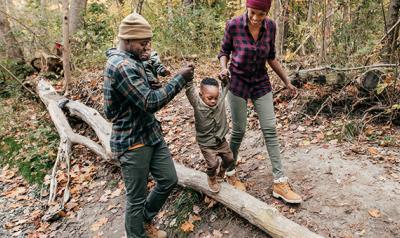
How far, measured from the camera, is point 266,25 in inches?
148

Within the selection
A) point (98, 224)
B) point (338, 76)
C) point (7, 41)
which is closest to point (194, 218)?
point (98, 224)

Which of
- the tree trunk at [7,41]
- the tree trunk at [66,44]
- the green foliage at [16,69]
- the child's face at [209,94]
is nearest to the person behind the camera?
the child's face at [209,94]

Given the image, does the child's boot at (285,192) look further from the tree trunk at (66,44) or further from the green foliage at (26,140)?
the tree trunk at (66,44)

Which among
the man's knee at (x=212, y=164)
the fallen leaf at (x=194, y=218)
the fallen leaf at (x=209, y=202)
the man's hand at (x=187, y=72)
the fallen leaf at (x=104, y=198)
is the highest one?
the man's hand at (x=187, y=72)

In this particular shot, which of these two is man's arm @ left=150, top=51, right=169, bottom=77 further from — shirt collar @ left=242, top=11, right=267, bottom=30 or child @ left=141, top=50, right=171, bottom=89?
shirt collar @ left=242, top=11, right=267, bottom=30

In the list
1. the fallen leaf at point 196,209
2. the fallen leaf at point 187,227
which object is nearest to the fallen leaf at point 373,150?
the fallen leaf at point 196,209

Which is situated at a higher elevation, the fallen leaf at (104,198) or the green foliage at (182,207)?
the green foliage at (182,207)

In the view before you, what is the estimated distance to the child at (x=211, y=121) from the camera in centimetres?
366

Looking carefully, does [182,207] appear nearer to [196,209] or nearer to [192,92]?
[196,209]

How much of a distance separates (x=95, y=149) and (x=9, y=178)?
1.98 meters

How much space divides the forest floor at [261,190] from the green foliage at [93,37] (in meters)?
4.55

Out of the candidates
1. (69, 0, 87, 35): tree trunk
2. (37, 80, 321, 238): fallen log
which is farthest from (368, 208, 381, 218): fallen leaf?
(69, 0, 87, 35): tree trunk

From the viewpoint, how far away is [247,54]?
12.3 feet

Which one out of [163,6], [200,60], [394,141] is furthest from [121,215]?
[163,6]
